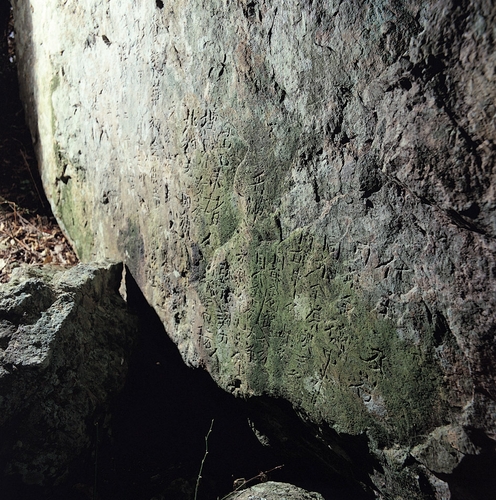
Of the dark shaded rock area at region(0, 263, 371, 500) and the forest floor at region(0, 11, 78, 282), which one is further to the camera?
the forest floor at region(0, 11, 78, 282)

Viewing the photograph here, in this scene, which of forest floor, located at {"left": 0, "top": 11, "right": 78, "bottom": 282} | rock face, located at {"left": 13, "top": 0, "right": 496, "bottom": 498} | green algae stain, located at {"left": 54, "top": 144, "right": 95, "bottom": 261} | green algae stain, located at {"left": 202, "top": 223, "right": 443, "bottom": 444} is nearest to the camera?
rock face, located at {"left": 13, "top": 0, "right": 496, "bottom": 498}

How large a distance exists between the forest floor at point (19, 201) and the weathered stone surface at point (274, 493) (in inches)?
61.7

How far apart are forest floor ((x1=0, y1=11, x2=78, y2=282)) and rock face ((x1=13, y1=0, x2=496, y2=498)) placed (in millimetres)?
919

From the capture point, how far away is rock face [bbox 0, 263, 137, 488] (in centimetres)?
172

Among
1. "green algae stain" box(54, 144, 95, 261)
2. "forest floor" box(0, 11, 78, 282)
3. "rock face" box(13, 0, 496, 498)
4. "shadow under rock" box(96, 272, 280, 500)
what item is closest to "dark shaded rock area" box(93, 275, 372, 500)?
"shadow under rock" box(96, 272, 280, 500)

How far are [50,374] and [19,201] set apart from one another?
186 cm

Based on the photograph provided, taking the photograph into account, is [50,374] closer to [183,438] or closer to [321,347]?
[183,438]

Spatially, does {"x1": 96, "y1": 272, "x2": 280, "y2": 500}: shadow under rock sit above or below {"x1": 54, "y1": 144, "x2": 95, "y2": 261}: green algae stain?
below

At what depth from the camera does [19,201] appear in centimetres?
329

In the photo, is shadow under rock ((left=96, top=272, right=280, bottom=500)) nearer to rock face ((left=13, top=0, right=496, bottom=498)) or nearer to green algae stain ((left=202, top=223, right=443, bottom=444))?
rock face ((left=13, top=0, right=496, bottom=498))

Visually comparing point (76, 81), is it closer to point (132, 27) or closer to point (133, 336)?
point (132, 27)

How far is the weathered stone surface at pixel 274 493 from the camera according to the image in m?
1.78

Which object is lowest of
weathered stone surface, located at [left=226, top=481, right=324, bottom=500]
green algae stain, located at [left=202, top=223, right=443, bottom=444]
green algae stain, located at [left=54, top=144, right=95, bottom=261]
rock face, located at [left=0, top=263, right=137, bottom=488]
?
weathered stone surface, located at [left=226, top=481, right=324, bottom=500]

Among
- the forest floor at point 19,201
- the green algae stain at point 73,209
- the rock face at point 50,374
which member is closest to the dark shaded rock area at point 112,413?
the rock face at point 50,374
